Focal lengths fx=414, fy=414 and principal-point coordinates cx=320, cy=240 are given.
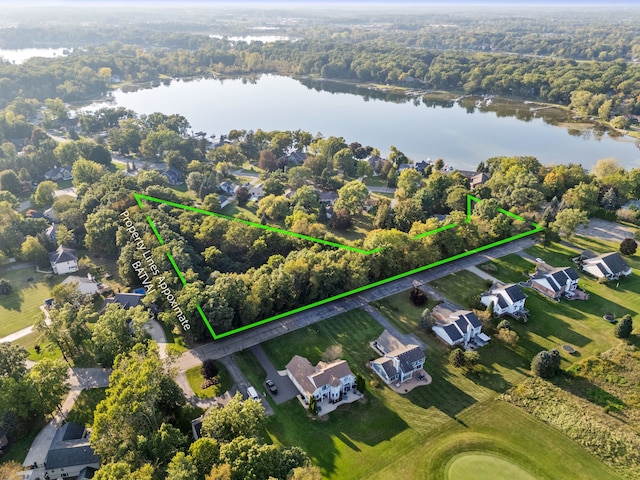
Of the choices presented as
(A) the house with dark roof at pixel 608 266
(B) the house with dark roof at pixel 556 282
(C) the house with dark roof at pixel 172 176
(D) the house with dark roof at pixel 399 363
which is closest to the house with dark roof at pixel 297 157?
(C) the house with dark roof at pixel 172 176

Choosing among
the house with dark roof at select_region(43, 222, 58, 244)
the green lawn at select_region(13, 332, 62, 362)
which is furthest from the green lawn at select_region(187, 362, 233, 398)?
the house with dark roof at select_region(43, 222, 58, 244)

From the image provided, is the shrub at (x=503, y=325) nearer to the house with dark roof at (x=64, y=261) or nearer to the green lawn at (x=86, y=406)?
the green lawn at (x=86, y=406)

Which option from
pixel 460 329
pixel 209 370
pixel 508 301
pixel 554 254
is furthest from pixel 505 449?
pixel 554 254

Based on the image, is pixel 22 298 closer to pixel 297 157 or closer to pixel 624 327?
pixel 297 157

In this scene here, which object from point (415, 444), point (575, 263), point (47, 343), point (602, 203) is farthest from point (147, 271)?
point (602, 203)

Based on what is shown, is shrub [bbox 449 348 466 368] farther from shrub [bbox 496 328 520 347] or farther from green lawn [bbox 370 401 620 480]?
shrub [bbox 496 328 520 347]

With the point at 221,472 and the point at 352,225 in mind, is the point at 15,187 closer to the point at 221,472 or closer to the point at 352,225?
the point at 352,225
